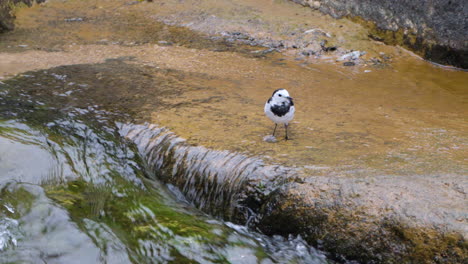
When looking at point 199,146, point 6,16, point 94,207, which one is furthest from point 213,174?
point 6,16

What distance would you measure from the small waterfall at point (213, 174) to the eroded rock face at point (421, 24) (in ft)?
17.6

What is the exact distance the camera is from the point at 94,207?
12.3 ft

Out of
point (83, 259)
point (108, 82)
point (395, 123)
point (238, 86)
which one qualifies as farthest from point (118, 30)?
point (83, 259)

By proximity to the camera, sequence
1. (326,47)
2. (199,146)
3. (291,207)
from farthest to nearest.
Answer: (326,47), (199,146), (291,207)

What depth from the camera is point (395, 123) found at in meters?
5.19

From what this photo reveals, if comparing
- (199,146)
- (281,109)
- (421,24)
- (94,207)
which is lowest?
(94,207)

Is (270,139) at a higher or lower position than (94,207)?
higher

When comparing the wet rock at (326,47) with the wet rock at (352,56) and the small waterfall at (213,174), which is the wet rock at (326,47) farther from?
the small waterfall at (213,174)

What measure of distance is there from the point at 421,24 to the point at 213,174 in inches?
228

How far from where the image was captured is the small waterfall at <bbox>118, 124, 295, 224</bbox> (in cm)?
415

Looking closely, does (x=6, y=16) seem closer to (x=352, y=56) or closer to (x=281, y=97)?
(x=352, y=56)

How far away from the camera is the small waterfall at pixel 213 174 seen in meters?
4.15

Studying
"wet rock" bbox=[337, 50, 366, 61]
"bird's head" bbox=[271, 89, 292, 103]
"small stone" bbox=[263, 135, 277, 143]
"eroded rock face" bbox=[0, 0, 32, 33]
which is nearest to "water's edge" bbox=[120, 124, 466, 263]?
"small stone" bbox=[263, 135, 277, 143]

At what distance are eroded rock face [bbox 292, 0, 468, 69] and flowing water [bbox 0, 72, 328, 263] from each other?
18.0ft
